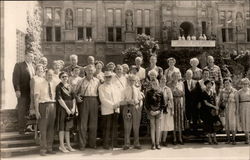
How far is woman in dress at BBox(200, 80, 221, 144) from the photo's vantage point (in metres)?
8.26

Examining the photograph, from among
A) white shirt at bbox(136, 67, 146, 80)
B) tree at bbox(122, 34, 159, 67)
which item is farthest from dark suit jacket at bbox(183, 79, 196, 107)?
tree at bbox(122, 34, 159, 67)

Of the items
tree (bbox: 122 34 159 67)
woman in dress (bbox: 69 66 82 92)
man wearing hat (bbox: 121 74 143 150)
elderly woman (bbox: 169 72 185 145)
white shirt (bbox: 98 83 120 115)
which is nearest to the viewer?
white shirt (bbox: 98 83 120 115)

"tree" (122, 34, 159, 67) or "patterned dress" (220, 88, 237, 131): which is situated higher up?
"tree" (122, 34, 159, 67)

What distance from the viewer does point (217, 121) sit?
27.2 feet

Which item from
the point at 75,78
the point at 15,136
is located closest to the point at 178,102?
the point at 75,78

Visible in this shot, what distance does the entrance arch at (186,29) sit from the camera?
97.7ft

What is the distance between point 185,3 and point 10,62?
21.2 m

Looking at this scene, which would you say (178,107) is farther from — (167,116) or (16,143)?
(16,143)

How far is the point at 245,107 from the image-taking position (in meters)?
8.39

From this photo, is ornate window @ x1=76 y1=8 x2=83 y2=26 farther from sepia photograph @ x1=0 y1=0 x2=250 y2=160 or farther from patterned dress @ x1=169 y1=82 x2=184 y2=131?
patterned dress @ x1=169 y1=82 x2=184 y2=131

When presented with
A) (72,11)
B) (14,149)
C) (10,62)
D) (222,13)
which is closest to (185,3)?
(222,13)

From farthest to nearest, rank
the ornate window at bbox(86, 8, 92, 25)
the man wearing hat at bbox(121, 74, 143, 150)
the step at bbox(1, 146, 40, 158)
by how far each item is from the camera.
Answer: the ornate window at bbox(86, 8, 92, 25), the man wearing hat at bbox(121, 74, 143, 150), the step at bbox(1, 146, 40, 158)

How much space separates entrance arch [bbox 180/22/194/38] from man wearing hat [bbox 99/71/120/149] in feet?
74.0

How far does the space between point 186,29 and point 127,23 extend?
5.35 metres
